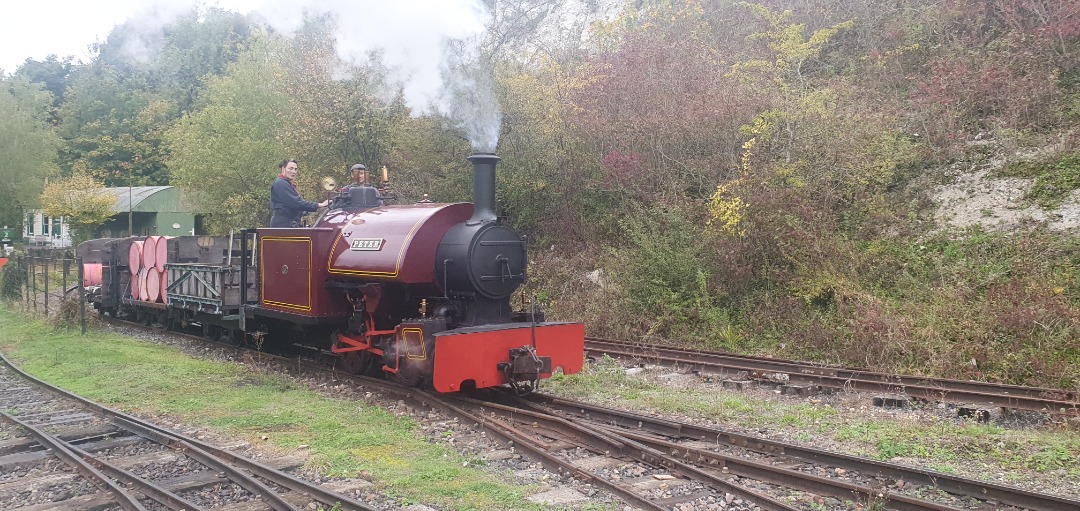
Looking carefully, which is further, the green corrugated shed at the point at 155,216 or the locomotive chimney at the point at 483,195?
the green corrugated shed at the point at 155,216

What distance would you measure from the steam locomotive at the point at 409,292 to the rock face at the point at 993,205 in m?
7.94

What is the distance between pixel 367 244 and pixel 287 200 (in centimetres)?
207

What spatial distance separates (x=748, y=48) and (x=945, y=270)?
29.4 feet

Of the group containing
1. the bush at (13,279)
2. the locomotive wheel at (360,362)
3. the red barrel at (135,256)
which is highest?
the red barrel at (135,256)

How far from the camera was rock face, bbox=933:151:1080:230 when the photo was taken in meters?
11.9

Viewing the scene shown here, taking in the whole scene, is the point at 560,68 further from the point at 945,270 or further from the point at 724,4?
the point at 945,270

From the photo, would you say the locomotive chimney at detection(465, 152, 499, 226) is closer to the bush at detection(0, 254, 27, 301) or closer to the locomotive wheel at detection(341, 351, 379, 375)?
the locomotive wheel at detection(341, 351, 379, 375)

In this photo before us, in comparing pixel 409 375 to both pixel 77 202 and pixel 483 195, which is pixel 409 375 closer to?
pixel 483 195

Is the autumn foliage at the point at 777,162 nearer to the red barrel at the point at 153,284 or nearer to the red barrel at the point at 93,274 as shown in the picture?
the red barrel at the point at 153,284

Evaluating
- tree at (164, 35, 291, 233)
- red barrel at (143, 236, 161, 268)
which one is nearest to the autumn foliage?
tree at (164, 35, 291, 233)

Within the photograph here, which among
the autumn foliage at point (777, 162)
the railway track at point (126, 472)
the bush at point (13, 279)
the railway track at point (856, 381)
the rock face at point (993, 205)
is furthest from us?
the bush at point (13, 279)

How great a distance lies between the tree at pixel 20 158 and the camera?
131 ft

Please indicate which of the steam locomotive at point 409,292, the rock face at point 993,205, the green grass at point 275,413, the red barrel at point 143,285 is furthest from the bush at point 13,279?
the rock face at point 993,205

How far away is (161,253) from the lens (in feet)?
46.2
